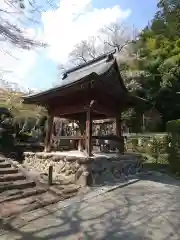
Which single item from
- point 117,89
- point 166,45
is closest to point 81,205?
point 117,89

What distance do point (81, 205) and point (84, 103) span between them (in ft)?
Result: 13.2

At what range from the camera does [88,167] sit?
7.39 metres

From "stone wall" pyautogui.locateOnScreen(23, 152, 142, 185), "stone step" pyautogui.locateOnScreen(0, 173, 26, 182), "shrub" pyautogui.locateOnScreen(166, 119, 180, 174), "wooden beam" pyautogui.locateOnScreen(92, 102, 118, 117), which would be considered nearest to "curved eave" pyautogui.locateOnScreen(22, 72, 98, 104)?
"wooden beam" pyautogui.locateOnScreen(92, 102, 118, 117)

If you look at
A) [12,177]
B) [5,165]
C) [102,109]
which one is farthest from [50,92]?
[12,177]

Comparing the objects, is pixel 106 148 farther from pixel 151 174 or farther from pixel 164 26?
pixel 164 26

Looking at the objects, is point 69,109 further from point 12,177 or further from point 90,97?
point 12,177

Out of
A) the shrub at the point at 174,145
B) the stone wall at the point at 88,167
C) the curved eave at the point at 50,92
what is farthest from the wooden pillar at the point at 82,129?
the shrub at the point at 174,145

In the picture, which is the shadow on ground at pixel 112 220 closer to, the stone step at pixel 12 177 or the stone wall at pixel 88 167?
the stone wall at pixel 88 167

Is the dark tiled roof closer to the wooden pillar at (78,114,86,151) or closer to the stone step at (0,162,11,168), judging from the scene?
the wooden pillar at (78,114,86,151)

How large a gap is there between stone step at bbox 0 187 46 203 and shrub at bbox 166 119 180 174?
6122 mm

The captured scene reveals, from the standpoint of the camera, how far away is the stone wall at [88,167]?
293 inches

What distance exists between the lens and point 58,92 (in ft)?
27.6

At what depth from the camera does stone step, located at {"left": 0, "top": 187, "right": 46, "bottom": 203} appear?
5679 mm

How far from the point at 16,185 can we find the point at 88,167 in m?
2.21
